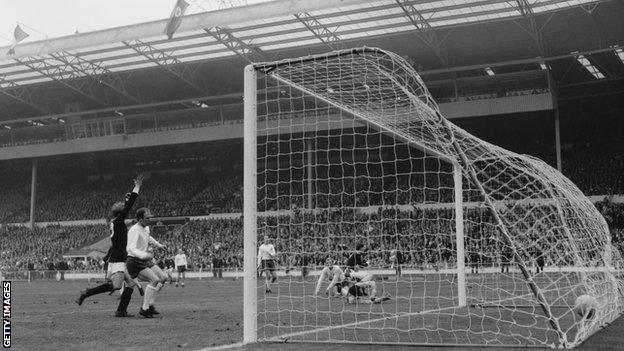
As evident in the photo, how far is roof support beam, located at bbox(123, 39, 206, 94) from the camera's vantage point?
39.8 meters

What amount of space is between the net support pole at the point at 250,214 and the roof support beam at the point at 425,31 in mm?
25276

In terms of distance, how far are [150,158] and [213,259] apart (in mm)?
21735

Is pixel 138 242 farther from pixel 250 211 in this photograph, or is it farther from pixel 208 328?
pixel 250 211

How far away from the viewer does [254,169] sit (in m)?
8.31

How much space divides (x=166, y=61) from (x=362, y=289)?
1248 inches

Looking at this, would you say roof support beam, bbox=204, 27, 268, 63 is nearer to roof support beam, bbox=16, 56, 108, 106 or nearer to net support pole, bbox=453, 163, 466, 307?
roof support beam, bbox=16, 56, 108, 106

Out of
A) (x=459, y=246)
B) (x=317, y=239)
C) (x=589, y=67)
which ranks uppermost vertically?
(x=589, y=67)

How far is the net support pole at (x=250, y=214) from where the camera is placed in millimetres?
7875

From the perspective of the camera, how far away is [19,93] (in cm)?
5034

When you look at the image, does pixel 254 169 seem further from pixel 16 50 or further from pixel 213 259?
pixel 16 50

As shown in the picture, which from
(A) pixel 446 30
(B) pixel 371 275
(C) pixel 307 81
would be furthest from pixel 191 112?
(C) pixel 307 81

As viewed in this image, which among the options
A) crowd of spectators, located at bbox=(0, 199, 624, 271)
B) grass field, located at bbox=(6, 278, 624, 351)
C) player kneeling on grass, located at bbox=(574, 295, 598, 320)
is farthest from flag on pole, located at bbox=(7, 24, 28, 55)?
player kneeling on grass, located at bbox=(574, 295, 598, 320)

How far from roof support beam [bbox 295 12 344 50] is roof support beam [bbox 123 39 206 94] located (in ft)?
33.3

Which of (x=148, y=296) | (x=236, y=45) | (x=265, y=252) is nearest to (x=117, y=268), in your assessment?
(x=148, y=296)
